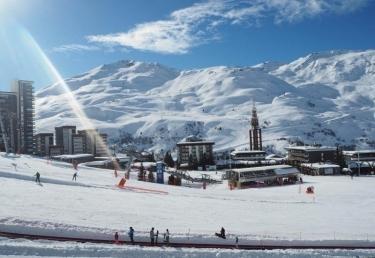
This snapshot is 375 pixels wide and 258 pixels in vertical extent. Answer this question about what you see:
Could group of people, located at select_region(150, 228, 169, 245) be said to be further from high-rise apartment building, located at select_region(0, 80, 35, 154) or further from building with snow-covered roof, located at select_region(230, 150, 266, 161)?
high-rise apartment building, located at select_region(0, 80, 35, 154)

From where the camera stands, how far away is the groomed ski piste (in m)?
33.9

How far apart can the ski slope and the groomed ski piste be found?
0.23 ft

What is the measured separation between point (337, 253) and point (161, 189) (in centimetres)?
3121

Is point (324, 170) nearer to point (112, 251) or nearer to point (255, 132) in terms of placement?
point (255, 132)

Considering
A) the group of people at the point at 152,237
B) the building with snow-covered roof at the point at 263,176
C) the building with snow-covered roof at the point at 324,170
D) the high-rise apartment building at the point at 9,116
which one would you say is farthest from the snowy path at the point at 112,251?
the high-rise apartment building at the point at 9,116

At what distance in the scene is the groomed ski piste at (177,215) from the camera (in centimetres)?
3388

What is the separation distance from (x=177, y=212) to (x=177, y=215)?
147cm

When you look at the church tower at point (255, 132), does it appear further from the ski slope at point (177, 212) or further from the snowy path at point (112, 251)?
the snowy path at point (112, 251)

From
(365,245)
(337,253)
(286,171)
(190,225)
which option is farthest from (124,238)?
(286,171)

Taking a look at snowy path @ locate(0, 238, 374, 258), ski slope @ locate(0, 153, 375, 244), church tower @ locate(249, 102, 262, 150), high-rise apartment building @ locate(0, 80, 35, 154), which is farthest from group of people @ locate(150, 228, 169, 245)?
church tower @ locate(249, 102, 262, 150)

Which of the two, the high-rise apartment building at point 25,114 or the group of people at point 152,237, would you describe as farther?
the high-rise apartment building at point 25,114

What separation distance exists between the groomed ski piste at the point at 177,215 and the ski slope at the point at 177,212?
0.23 feet

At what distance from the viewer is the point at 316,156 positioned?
144875 mm

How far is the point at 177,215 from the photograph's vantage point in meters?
42.9
